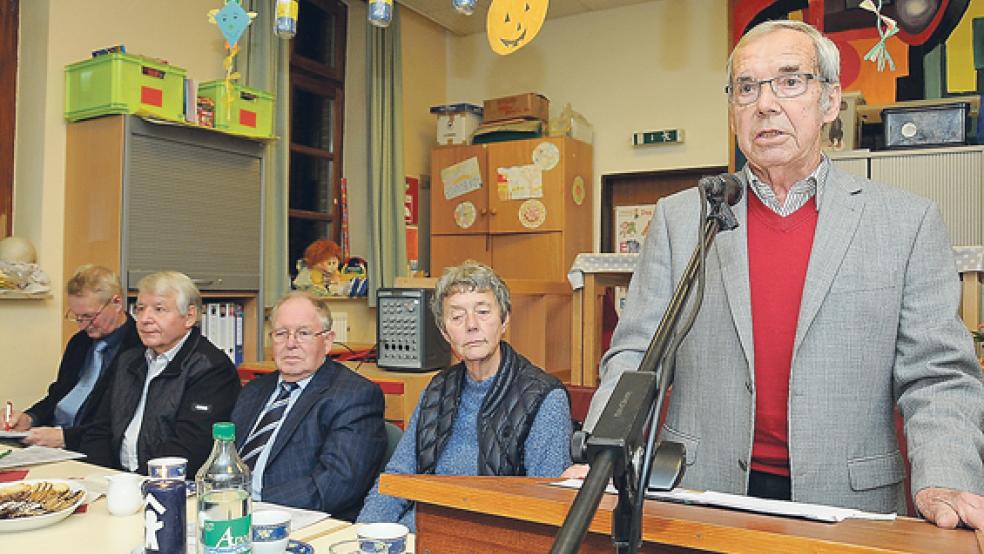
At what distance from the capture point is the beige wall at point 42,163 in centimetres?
361

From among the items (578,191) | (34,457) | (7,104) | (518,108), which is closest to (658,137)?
(578,191)

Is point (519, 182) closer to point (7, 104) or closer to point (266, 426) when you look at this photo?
point (7, 104)

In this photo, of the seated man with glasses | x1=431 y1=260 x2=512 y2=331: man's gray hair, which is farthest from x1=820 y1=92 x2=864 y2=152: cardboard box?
the seated man with glasses

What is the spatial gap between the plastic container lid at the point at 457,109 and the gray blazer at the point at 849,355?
4.52 metres

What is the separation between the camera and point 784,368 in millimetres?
1363

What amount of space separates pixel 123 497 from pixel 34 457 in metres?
0.81

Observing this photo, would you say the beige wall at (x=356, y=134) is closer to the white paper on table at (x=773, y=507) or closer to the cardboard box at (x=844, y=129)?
the cardboard box at (x=844, y=129)

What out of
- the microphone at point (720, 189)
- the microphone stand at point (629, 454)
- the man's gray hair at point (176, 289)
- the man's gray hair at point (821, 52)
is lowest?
the microphone stand at point (629, 454)

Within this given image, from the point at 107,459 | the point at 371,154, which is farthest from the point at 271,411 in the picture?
the point at 371,154

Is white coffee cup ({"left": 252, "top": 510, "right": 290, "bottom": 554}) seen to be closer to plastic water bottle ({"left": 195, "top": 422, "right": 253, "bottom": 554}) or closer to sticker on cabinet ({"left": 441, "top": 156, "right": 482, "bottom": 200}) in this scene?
plastic water bottle ({"left": 195, "top": 422, "right": 253, "bottom": 554})

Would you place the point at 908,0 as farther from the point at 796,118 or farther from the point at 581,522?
the point at 581,522

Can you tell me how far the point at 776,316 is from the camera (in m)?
1.38

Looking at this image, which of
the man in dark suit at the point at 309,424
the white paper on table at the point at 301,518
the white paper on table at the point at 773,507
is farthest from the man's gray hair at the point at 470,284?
the white paper on table at the point at 773,507

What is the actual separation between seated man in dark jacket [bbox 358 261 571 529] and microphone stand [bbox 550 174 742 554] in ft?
4.55
